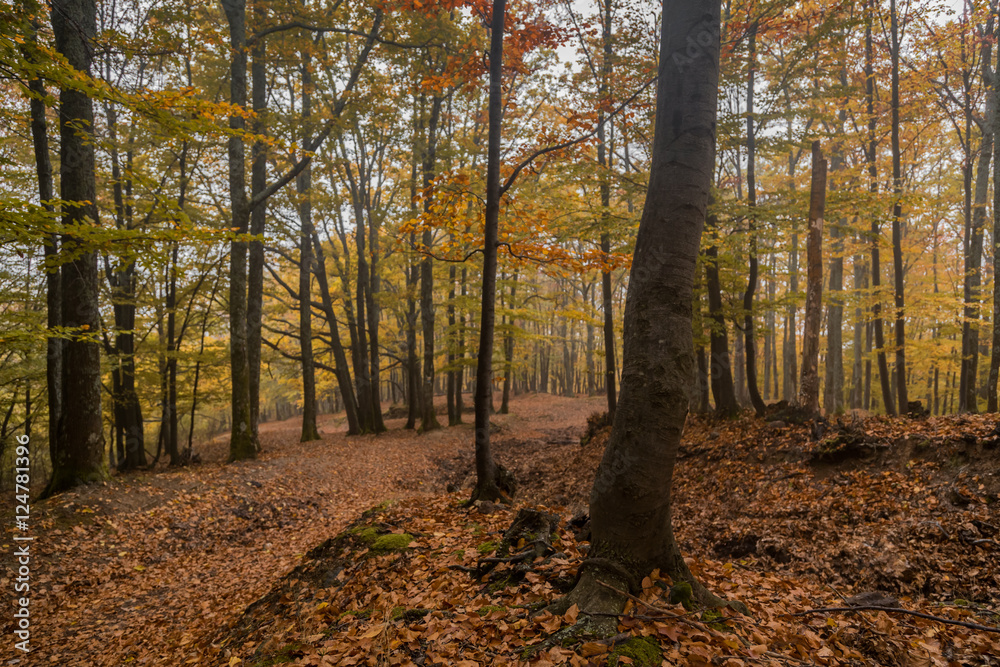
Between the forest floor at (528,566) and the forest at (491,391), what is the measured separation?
0.14 feet

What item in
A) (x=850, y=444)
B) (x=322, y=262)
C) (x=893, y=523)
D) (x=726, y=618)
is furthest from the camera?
(x=322, y=262)

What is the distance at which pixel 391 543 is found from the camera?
5234mm

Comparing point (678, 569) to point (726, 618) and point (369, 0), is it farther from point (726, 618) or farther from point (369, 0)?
point (369, 0)

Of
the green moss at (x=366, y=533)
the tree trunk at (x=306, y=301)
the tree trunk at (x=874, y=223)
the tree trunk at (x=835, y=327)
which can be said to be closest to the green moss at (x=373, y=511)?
the green moss at (x=366, y=533)

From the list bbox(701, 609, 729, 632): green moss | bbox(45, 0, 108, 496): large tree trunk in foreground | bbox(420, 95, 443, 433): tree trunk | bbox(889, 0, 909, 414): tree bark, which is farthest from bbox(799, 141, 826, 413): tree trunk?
bbox(45, 0, 108, 496): large tree trunk in foreground

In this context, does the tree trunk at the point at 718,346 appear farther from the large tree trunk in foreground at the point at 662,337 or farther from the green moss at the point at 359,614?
Result: the green moss at the point at 359,614

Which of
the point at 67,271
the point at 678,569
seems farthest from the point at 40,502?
the point at 678,569

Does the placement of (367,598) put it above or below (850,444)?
below

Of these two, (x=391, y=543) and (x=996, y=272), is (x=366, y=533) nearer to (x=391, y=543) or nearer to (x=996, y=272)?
(x=391, y=543)

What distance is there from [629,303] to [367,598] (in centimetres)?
354

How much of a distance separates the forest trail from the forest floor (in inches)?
1.3

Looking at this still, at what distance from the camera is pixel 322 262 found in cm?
1945

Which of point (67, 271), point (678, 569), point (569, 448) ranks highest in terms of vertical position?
point (67, 271)

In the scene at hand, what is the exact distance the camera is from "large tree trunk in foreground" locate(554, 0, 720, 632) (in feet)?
10.8
